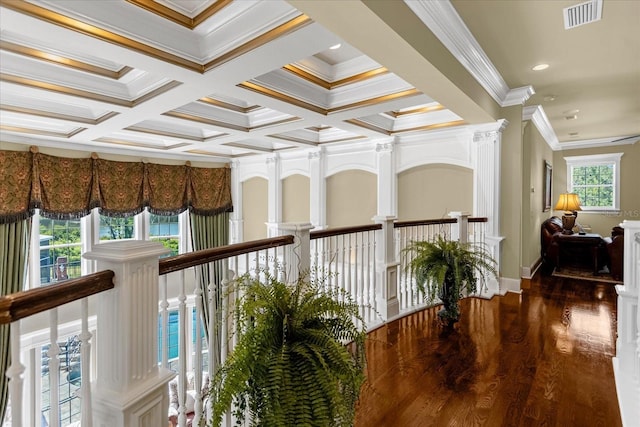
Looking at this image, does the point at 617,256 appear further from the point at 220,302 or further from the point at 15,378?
the point at 15,378

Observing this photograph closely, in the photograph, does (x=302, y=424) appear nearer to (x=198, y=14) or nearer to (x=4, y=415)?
(x=198, y=14)

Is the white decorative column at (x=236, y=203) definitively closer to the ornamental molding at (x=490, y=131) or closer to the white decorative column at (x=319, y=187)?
the white decorative column at (x=319, y=187)

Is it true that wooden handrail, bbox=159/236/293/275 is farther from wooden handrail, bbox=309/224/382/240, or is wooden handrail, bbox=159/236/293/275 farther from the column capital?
the column capital

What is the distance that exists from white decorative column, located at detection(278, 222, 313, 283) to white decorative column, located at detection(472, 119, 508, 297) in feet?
10.8

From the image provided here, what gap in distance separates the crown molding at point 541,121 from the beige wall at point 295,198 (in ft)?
13.5

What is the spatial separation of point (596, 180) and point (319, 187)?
7.07 meters

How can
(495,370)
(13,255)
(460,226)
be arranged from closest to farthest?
(495,370)
(460,226)
(13,255)

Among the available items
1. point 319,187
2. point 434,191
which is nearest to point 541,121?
point 434,191

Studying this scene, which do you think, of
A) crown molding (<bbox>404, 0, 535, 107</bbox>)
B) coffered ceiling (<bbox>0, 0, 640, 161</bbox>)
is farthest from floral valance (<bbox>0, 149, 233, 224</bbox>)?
crown molding (<bbox>404, 0, 535, 107</bbox>)

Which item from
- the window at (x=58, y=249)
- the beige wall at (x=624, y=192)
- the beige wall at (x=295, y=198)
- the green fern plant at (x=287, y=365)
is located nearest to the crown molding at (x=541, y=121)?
the beige wall at (x=624, y=192)

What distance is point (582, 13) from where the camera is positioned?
2.64m

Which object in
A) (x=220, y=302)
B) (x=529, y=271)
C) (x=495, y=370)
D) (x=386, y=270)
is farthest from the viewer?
(x=529, y=271)

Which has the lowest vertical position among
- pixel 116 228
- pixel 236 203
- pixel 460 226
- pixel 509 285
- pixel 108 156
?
pixel 509 285

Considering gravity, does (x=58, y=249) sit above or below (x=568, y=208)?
below
